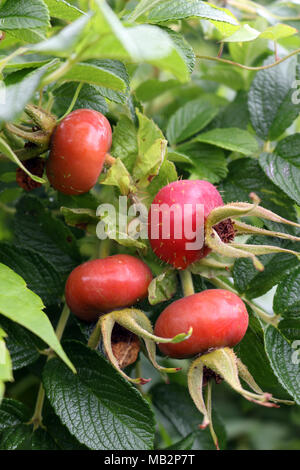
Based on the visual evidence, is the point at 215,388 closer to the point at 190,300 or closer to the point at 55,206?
the point at 55,206

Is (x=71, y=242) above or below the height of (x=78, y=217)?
below

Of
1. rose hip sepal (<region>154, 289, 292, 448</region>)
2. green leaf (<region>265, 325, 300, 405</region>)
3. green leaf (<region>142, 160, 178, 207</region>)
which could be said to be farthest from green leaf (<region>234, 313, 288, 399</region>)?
green leaf (<region>142, 160, 178, 207</region>)

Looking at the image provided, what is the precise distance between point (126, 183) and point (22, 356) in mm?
453

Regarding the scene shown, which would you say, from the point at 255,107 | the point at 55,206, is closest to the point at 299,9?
the point at 255,107

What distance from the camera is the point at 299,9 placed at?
1.88 meters

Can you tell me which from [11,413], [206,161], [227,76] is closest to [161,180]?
[206,161]

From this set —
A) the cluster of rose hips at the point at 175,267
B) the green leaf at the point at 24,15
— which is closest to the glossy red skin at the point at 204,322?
the cluster of rose hips at the point at 175,267

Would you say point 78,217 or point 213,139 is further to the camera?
point 213,139

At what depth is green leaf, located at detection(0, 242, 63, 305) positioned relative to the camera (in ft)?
3.85

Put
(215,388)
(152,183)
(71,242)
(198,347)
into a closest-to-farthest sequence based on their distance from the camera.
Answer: (198,347), (152,183), (71,242), (215,388)

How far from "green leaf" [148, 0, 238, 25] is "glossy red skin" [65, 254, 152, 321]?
495 mm

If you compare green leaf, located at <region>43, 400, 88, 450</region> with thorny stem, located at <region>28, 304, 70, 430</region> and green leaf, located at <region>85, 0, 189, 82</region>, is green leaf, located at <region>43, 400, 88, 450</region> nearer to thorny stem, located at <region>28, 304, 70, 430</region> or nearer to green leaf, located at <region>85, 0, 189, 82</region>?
thorny stem, located at <region>28, 304, 70, 430</region>

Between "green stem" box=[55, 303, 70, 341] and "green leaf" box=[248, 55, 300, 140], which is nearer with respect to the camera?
"green stem" box=[55, 303, 70, 341]

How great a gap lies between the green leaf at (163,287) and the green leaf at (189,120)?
493 millimetres
